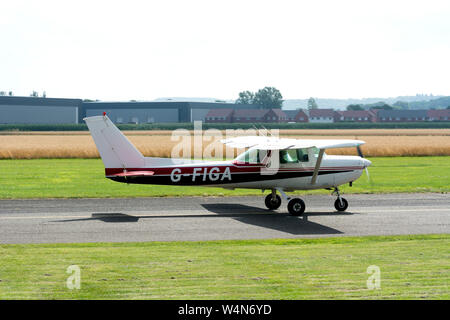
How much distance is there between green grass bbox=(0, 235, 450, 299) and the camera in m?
9.60

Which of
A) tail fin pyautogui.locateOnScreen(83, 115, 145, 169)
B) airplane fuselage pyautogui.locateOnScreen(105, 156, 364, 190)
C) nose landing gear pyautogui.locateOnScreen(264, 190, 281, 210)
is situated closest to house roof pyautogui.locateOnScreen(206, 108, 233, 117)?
nose landing gear pyautogui.locateOnScreen(264, 190, 281, 210)

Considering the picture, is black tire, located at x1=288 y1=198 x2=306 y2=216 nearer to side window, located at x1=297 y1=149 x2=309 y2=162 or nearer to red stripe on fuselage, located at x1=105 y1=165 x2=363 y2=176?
red stripe on fuselage, located at x1=105 y1=165 x2=363 y2=176

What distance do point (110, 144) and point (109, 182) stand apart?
11.7m

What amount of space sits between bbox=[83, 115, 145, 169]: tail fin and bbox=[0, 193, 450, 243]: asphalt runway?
182 centimetres

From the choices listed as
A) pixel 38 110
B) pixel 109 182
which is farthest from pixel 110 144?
pixel 38 110

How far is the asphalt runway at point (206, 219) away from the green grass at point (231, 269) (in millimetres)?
1482

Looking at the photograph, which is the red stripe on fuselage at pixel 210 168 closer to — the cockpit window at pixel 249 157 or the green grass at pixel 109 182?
the cockpit window at pixel 249 157

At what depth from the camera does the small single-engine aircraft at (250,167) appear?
18812 mm

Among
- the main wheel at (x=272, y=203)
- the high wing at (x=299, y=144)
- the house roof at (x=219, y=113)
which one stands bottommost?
the main wheel at (x=272, y=203)

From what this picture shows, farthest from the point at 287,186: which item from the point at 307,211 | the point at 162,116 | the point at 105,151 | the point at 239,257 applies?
the point at 162,116

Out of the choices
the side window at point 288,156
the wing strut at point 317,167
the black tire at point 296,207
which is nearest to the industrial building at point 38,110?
the side window at point 288,156

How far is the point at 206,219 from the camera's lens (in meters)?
18.9
